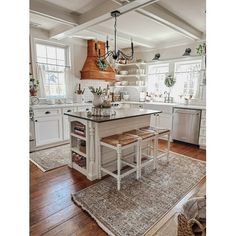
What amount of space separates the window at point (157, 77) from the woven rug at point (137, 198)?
312 centimetres

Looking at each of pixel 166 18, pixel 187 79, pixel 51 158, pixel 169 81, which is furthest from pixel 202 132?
pixel 51 158

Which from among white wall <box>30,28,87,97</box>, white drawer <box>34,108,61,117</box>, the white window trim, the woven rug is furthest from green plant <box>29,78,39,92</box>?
the woven rug

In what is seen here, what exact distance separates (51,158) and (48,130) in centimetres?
82

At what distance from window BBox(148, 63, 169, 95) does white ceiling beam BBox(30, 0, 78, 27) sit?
119 inches

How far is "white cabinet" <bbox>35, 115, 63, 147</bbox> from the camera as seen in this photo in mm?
3938

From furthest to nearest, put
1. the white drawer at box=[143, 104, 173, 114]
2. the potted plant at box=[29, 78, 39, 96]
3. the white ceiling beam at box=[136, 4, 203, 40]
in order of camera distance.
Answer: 1. the white drawer at box=[143, 104, 173, 114]
2. the potted plant at box=[29, 78, 39, 96]
3. the white ceiling beam at box=[136, 4, 203, 40]

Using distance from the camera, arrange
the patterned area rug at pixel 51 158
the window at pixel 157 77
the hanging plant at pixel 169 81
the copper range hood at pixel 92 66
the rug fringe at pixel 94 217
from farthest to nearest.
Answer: the window at pixel 157 77, the hanging plant at pixel 169 81, the copper range hood at pixel 92 66, the patterned area rug at pixel 51 158, the rug fringe at pixel 94 217

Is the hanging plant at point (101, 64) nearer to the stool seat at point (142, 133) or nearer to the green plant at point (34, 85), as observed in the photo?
the green plant at point (34, 85)

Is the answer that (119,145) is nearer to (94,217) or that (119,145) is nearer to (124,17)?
(94,217)

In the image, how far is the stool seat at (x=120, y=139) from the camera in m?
2.49

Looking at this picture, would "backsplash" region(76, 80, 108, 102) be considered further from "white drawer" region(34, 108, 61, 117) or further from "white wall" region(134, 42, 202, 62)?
"white wall" region(134, 42, 202, 62)

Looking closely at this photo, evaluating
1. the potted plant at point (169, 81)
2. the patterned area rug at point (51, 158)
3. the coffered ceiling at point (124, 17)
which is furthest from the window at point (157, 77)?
the patterned area rug at point (51, 158)
